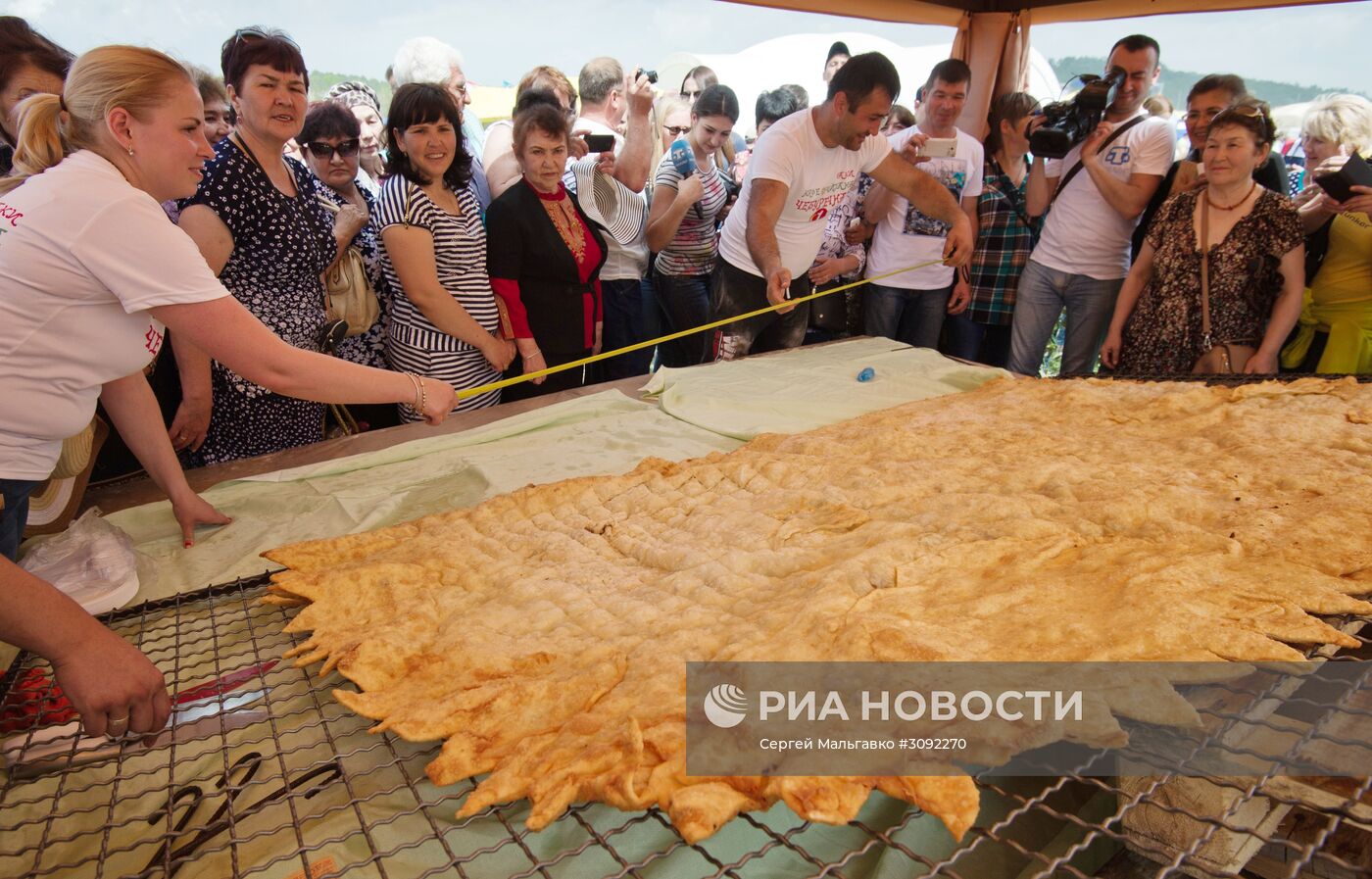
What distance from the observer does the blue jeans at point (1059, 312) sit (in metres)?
4.11

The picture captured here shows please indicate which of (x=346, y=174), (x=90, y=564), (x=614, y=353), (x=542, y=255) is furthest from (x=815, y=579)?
(x=346, y=174)

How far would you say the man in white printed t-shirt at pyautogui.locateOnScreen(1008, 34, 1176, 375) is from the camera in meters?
3.87

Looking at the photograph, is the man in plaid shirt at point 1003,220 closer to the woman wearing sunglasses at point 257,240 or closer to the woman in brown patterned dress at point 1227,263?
the woman in brown patterned dress at point 1227,263

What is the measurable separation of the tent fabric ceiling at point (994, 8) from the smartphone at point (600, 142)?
1.43 m

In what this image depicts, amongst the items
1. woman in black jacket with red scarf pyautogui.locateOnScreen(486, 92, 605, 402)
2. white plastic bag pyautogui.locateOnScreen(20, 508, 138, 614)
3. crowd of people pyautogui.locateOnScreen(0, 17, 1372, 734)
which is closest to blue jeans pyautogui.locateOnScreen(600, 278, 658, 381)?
crowd of people pyautogui.locateOnScreen(0, 17, 1372, 734)

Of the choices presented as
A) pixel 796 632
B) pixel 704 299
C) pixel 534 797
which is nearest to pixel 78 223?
pixel 534 797

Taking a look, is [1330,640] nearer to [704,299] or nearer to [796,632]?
[796,632]

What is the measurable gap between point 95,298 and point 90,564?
71cm

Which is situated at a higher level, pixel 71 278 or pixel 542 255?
pixel 71 278

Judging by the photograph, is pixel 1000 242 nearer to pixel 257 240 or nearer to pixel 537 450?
pixel 537 450

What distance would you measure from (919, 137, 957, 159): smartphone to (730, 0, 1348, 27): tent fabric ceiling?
141 centimetres

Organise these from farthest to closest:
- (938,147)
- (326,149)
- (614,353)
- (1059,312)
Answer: (1059,312)
(938,147)
(326,149)
(614,353)

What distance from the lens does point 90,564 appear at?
5.91 ft

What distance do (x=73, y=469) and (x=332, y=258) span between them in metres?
1.16
